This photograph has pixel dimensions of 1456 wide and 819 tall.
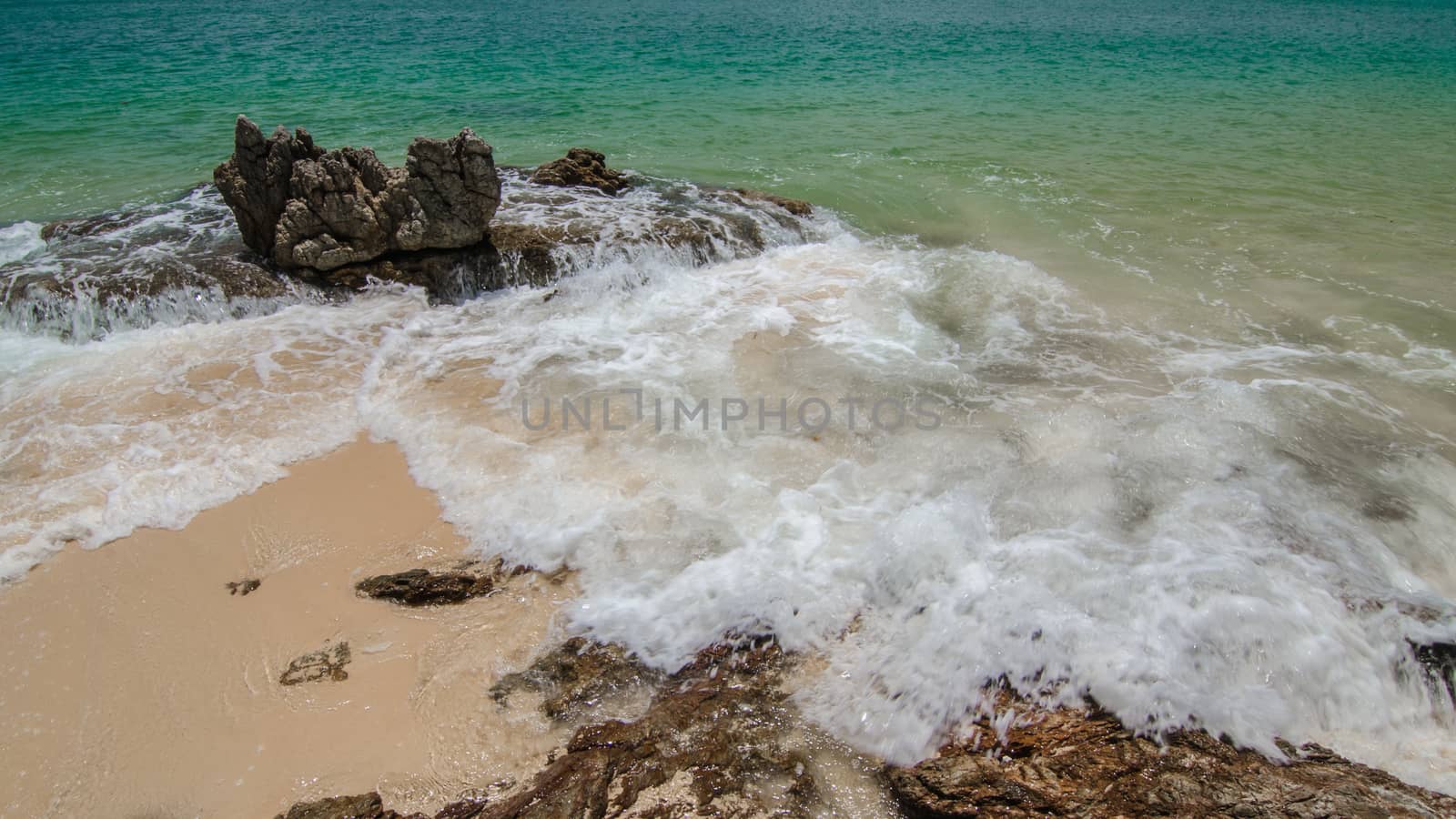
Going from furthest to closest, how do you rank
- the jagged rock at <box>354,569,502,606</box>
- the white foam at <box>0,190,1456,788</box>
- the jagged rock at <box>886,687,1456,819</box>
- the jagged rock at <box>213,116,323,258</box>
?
the jagged rock at <box>213,116,323,258</box>, the jagged rock at <box>354,569,502,606</box>, the white foam at <box>0,190,1456,788</box>, the jagged rock at <box>886,687,1456,819</box>

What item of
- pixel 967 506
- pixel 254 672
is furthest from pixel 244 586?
pixel 967 506

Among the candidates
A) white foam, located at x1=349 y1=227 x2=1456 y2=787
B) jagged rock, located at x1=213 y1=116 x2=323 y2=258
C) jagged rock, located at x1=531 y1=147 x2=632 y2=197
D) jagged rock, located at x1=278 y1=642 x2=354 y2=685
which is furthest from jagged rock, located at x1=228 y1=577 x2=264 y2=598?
jagged rock, located at x1=531 y1=147 x2=632 y2=197

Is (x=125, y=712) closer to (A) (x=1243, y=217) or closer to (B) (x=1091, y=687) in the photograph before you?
(B) (x=1091, y=687)

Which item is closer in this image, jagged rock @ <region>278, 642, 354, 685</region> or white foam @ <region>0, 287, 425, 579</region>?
jagged rock @ <region>278, 642, 354, 685</region>

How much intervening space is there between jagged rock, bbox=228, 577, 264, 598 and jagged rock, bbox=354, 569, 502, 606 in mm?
659

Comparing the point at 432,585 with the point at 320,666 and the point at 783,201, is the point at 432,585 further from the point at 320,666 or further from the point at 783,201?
the point at 783,201

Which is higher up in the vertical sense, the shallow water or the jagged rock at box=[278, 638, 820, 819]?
the shallow water

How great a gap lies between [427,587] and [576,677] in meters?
1.29

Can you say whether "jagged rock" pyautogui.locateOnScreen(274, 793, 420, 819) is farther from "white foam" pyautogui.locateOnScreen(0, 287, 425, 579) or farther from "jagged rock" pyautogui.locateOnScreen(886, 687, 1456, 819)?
"white foam" pyautogui.locateOnScreen(0, 287, 425, 579)

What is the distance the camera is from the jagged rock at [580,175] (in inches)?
445

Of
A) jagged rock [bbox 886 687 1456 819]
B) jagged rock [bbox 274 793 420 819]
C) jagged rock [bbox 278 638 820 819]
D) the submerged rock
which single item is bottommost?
jagged rock [bbox 274 793 420 819]

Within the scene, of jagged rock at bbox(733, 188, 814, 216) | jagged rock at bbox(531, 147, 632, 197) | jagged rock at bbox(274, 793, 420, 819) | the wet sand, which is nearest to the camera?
jagged rock at bbox(274, 793, 420, 819)

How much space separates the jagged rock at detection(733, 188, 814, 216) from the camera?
11133 mm

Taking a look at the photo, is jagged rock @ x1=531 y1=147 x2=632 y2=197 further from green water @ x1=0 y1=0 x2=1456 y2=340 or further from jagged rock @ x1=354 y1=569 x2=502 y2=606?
jagged rock @ x1=354 y1=569 x2=502 y2=606
